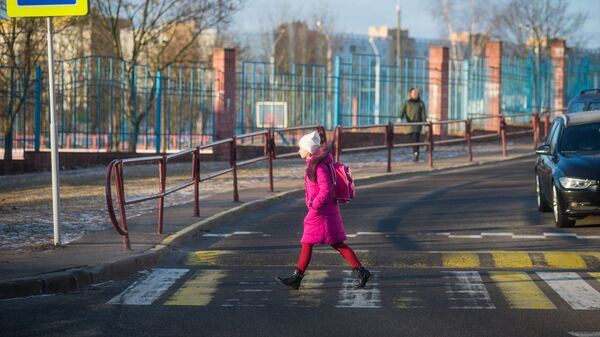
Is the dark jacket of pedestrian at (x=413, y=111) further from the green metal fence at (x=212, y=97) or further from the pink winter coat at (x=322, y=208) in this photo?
the pink winter coat at (x=322, y=208)

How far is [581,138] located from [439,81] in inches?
782

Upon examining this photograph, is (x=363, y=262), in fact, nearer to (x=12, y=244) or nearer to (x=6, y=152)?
(x=12, y=244)

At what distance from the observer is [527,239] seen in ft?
44.5

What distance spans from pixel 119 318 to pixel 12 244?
4432mm

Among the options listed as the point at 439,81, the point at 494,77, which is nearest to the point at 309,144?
the point at 439,81

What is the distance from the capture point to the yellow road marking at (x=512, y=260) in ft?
37.7

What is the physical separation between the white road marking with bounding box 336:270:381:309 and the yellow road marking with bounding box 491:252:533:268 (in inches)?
68.5

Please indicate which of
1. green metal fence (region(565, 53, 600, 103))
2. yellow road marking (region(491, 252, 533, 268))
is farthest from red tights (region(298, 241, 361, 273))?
green metal fence (region(565, 53, 600, 103))

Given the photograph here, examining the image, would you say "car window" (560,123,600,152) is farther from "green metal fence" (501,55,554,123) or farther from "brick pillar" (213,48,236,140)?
"green metal fence" (501,55,554,123)

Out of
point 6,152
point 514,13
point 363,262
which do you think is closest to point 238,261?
point 363,262

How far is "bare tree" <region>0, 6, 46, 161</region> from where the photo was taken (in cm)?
2614

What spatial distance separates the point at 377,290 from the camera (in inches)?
392

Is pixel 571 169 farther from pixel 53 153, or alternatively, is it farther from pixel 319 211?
pixel 53 153

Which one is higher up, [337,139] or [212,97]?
[212,97]
